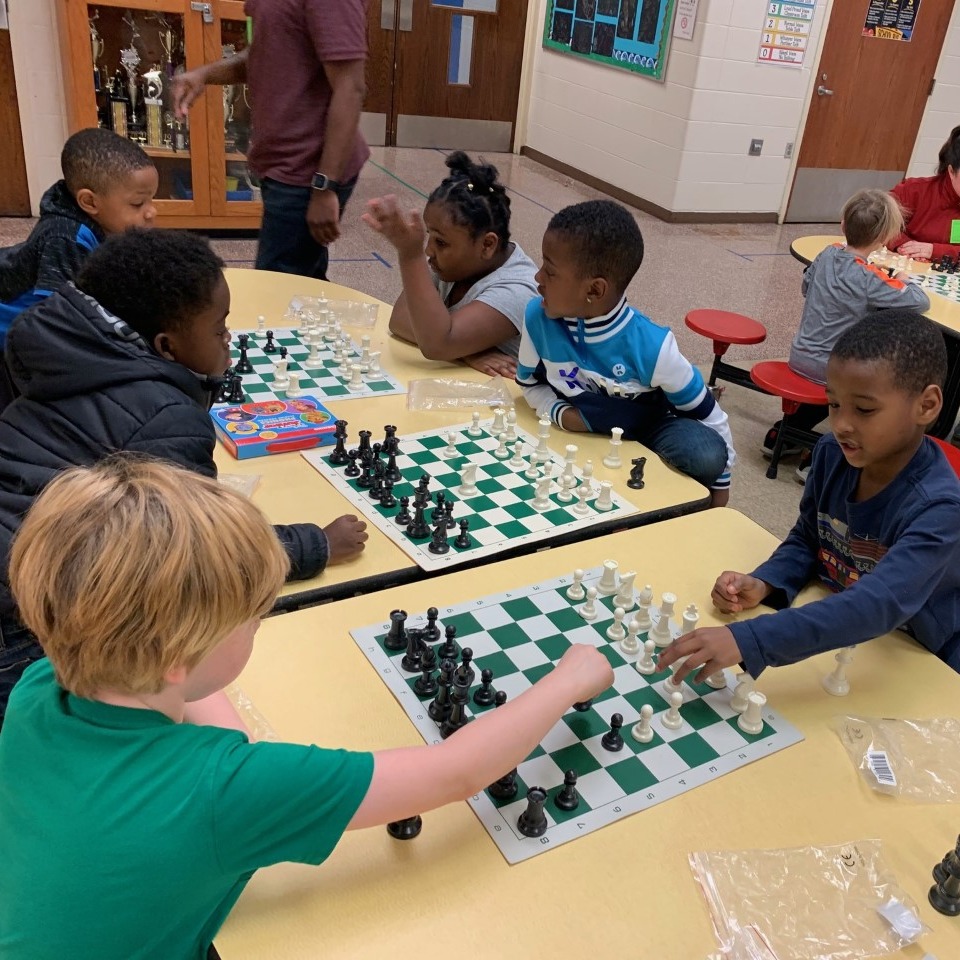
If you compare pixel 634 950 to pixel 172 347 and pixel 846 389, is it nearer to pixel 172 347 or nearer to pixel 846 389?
pixel 846 389

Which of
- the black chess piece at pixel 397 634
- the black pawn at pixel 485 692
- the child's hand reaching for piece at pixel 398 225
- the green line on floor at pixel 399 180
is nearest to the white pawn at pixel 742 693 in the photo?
the black pawn at pixel 485 692

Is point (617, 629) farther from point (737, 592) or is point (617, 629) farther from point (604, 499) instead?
point (604, 499)

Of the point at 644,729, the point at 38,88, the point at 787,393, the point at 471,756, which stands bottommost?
the point at 787,393

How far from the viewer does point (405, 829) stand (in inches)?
40.4

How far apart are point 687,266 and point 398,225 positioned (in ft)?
13.9

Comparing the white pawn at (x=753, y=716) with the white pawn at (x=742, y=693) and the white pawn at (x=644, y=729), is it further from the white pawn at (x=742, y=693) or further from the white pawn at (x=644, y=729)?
the white pawn at (x=644, y=729)

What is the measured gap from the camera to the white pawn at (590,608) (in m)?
1.46

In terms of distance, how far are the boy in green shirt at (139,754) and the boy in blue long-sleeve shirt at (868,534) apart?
0.67 meters

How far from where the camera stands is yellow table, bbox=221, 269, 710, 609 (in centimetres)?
153

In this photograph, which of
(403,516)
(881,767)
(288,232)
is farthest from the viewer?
(288,232)

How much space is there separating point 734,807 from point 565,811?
0.74 ft

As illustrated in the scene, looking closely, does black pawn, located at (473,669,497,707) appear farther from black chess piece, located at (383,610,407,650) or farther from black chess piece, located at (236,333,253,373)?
black chess piece, located at (236,333,253,373)

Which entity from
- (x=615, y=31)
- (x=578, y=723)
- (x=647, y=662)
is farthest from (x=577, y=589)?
(x=615, y=31)

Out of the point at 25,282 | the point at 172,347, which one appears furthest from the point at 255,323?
the point at 172,347
